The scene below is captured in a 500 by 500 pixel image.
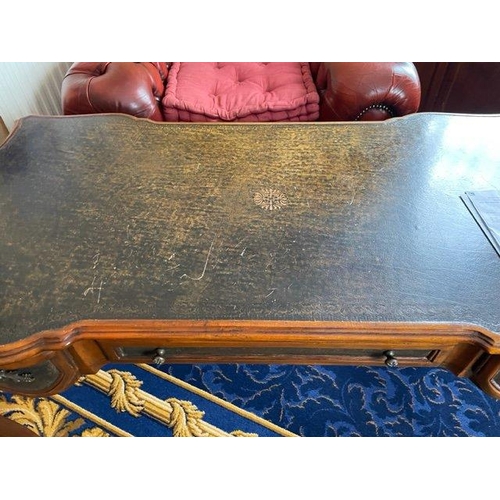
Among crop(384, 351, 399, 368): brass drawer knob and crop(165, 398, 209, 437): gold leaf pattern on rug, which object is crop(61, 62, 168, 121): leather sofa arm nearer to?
crop(165, 398, 209, 437): gold leaf pattern on rug

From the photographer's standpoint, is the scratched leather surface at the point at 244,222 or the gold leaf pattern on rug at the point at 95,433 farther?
the gold leaf pattern on rug at the point at 95,433

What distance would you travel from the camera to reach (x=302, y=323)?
0.60 metres

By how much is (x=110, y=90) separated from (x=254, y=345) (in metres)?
0.95

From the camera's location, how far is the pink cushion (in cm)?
125

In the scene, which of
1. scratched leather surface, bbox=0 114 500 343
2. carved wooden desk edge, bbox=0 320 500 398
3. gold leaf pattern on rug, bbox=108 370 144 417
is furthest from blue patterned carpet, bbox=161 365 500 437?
scratched leather surface, bbox=0 114 500 343

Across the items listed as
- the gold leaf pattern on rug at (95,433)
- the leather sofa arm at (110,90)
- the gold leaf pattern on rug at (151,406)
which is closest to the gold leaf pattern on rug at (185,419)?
the gold leaf pattern on rug at (151,406)

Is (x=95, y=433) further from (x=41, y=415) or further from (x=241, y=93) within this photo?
(x=241, y=93)

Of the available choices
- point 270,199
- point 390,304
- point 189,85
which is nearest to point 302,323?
point 390,304

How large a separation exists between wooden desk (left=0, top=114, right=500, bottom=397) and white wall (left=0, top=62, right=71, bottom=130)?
77cm

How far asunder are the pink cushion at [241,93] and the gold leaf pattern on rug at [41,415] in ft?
3.32

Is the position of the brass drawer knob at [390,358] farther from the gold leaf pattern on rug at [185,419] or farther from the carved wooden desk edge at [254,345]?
the gold leaf pattern on rug at [185,419]

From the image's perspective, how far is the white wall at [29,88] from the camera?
151 centimetres

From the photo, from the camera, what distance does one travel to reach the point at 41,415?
39.3 inches

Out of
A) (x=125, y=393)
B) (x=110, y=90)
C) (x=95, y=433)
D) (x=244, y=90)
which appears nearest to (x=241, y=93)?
(x=244, y=90)
